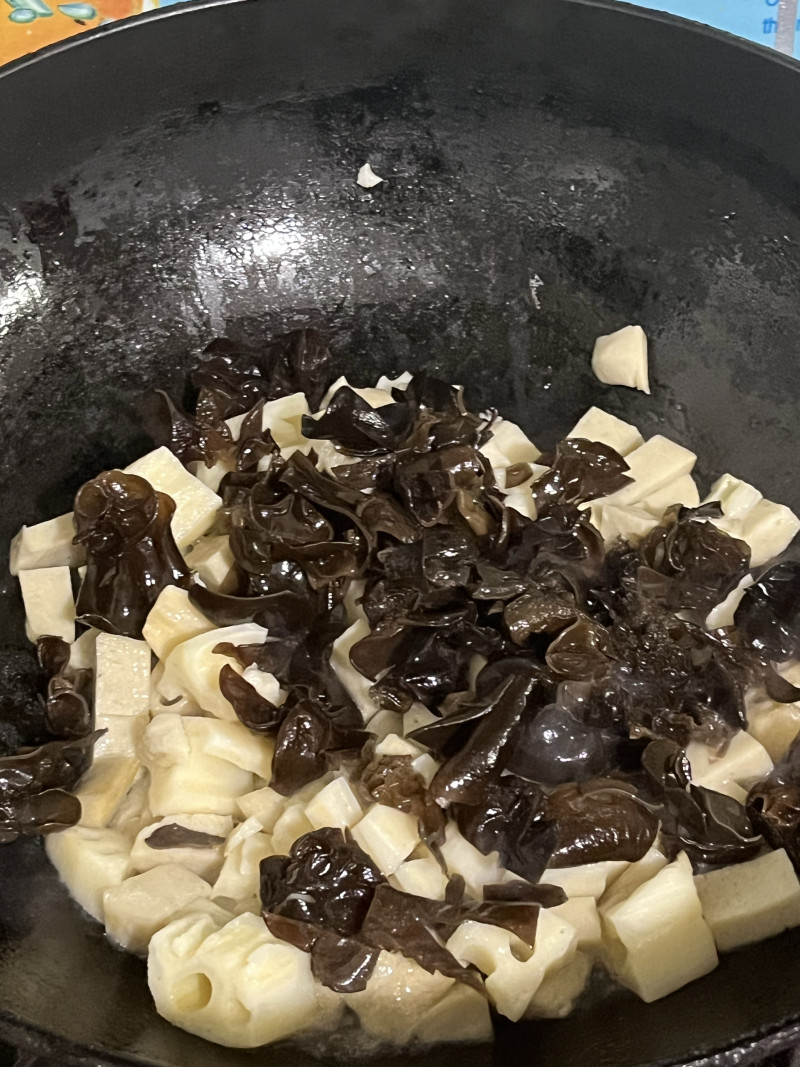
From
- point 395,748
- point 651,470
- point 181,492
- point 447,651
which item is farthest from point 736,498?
point 181,492

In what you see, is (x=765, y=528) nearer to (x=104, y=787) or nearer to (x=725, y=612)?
(x=725, y=612)

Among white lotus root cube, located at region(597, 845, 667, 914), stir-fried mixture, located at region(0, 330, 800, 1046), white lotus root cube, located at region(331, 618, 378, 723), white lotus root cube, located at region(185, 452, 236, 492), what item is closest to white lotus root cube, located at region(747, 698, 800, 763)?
stir-fried mixture, located at region(0, 330, 800, 1046)

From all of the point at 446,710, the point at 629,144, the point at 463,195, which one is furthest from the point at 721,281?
the point at 446,710

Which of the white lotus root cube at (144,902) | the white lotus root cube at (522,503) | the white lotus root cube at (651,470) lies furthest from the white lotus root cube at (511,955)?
the white lotus root cube at (651,470)

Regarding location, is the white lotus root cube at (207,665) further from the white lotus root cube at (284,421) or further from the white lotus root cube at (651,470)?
the white lotus root cube at (651,470)

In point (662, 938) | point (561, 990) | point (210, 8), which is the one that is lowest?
point (561, 990)

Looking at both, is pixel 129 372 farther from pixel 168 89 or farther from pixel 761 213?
pixel 761 213
